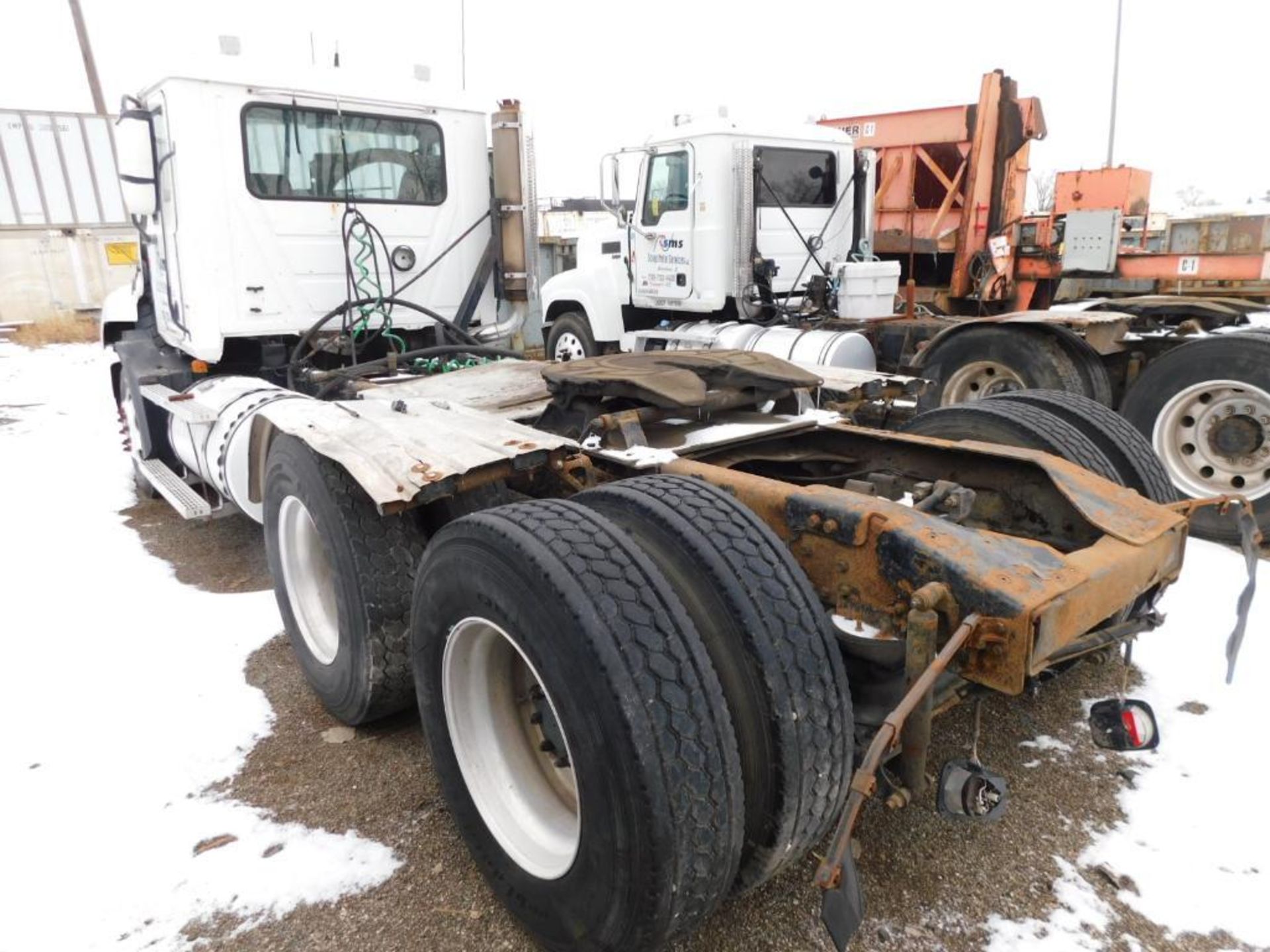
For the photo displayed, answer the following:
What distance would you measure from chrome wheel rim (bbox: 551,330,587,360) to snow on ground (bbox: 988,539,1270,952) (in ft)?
21.4

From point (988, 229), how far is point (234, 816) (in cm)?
826

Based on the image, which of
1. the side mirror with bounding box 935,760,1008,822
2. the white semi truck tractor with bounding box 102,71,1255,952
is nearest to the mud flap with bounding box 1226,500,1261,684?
the white semi truck tractor with bounding box 102,71,1255,952

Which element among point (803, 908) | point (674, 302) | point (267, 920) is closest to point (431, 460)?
point (267, 920)

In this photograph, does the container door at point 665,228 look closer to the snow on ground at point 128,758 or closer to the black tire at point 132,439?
the black tire at point 132,439

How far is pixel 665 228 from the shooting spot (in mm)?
8203

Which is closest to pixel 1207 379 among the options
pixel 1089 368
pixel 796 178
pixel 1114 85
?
pixel 1089 368

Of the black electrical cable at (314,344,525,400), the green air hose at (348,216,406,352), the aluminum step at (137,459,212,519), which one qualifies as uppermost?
the green air hose at (348,216,406,352)

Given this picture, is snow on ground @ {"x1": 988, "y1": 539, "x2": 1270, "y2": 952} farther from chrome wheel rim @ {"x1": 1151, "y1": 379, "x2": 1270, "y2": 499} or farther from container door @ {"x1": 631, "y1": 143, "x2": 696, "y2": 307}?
container door @ {"x1": 631, "y1": 143, "x2": 696, "y2": 307}

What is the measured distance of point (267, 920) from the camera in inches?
96.1

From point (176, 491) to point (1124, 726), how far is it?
200 inches

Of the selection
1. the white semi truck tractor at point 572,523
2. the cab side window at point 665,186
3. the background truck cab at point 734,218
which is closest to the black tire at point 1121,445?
the white semi truck tractor at point 572,523

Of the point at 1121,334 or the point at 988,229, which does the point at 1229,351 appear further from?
the point at 988,229

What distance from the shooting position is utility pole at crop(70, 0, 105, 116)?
22969mm

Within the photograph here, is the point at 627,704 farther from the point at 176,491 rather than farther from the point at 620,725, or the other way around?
the point at 176,491
